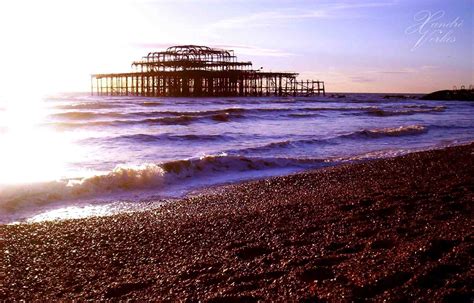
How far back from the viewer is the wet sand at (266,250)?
378cm

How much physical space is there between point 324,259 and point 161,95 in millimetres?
68754

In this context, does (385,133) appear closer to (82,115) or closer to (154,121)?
(154,121)

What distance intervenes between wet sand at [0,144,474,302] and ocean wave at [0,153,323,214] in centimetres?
192

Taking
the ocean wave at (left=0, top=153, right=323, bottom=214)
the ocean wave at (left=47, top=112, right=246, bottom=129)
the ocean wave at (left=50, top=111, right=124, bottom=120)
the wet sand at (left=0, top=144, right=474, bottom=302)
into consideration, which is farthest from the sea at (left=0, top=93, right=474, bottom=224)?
the ocean wave at (left=50, top=111, right=124, bottom=120)

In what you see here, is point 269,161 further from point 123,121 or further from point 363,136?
point 123,121

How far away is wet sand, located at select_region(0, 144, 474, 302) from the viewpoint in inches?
149

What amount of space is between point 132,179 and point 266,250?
17.8 feet

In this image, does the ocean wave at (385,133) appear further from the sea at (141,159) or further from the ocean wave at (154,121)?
the ocean wave at (154,121)

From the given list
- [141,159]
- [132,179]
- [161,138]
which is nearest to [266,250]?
[132,179]

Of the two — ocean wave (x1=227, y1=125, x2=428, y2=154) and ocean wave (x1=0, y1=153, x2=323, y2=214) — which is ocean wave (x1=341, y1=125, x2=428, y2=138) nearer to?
ocean wave (x1=227, y1=125, x2=428, y2=154)

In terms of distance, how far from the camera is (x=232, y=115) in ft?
108

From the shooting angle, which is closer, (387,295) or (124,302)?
(387,295)

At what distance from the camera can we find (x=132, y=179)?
32.3 ft

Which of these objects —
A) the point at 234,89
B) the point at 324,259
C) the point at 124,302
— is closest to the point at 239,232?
the point at 324,259
